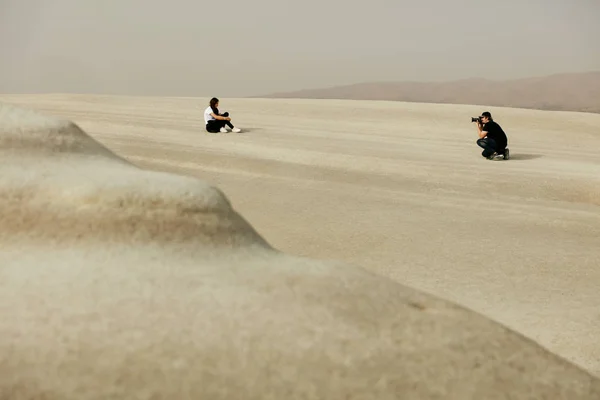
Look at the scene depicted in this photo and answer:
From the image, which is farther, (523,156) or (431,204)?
(523,156)

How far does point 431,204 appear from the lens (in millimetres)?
3984

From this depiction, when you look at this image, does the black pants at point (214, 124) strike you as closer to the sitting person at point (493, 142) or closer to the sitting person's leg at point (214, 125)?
the sitting person's leg at point (214, 125)

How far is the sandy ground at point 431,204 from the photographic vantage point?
2.37m

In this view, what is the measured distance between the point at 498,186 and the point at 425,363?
385cm

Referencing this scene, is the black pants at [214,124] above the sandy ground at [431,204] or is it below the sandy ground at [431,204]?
above

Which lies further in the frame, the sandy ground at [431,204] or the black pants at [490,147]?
the black pants at [490,147]

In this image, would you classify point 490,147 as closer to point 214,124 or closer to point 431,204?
point 431,204

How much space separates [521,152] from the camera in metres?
7.12

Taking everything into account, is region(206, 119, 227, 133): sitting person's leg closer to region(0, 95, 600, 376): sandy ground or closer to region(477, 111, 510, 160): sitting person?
region(0, 95, 600, 376): sandy ground

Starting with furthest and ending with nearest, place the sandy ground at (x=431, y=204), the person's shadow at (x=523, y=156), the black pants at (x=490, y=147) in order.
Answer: the person's shadow at (x=523, y=156) < the black pants at (x=490, y=147) < the sandy ground at (x=431, y=204)

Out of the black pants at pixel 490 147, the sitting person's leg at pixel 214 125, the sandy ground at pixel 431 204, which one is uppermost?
the sitting person's leg at pixel 214 125

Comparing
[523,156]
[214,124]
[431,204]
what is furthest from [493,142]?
[214,124]

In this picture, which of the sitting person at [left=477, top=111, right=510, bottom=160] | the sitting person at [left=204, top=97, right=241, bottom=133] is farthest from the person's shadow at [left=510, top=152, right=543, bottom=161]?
the sitting person at [left=204, top=97, right=241, bottom=133]

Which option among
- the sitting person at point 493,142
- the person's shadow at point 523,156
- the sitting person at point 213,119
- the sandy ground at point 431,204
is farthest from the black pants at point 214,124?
the person's shadow at point 523,156
